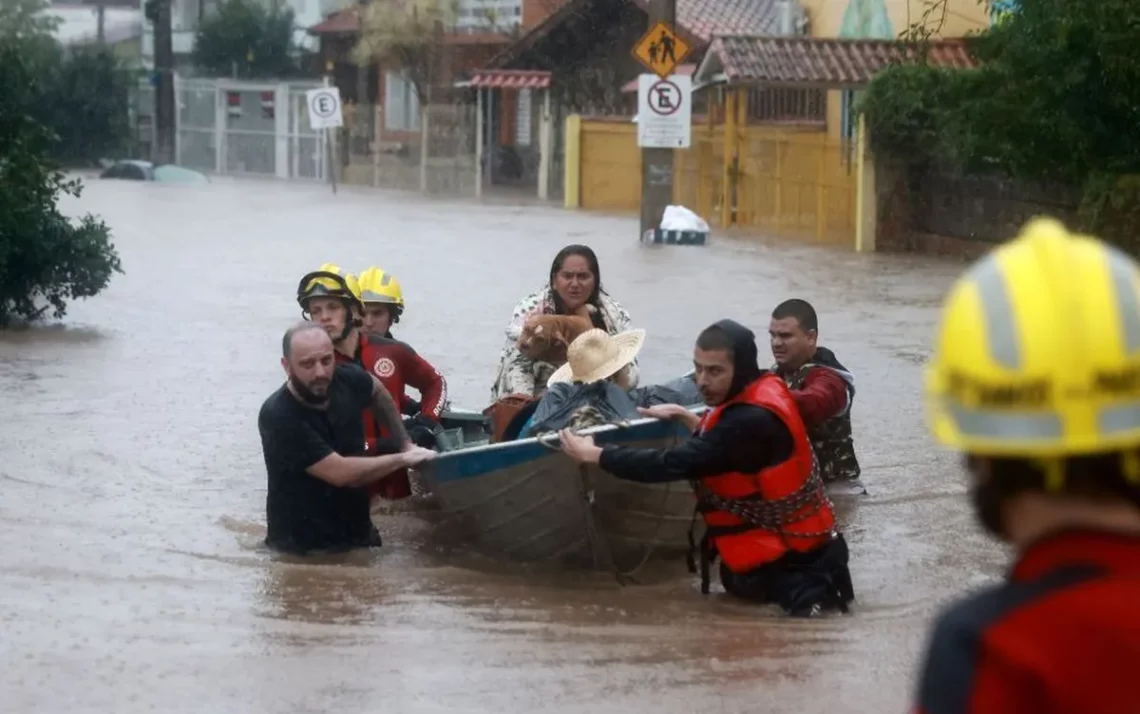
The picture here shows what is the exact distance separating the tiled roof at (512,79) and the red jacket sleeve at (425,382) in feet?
111

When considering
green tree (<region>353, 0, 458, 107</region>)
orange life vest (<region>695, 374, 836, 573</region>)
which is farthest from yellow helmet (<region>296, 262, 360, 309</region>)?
green tree (<region>353, 0, 458, 107</region>)

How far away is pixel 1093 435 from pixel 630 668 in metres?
4.61

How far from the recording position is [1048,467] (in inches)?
73.5

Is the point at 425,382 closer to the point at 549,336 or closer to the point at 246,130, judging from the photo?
the point at 549,336

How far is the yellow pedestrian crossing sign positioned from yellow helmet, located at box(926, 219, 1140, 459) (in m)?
24.2

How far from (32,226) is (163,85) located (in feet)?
124

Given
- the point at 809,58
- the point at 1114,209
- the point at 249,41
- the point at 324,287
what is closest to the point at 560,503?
the point at 324,287

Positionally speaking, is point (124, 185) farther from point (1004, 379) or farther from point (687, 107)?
point (1004, 379)

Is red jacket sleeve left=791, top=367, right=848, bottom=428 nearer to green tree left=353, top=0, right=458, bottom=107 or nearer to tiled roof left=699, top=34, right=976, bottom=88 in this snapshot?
tiled roof left=699, top=34, right=976, bottom=88

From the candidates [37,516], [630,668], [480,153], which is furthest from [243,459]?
[480,153]

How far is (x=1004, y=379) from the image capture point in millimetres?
1849

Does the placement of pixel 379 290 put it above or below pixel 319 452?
above

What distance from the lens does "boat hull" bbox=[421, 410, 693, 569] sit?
7.52m

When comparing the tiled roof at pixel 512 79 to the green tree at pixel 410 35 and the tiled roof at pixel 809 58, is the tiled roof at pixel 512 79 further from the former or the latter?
the tiled roof at pixel 809 58
